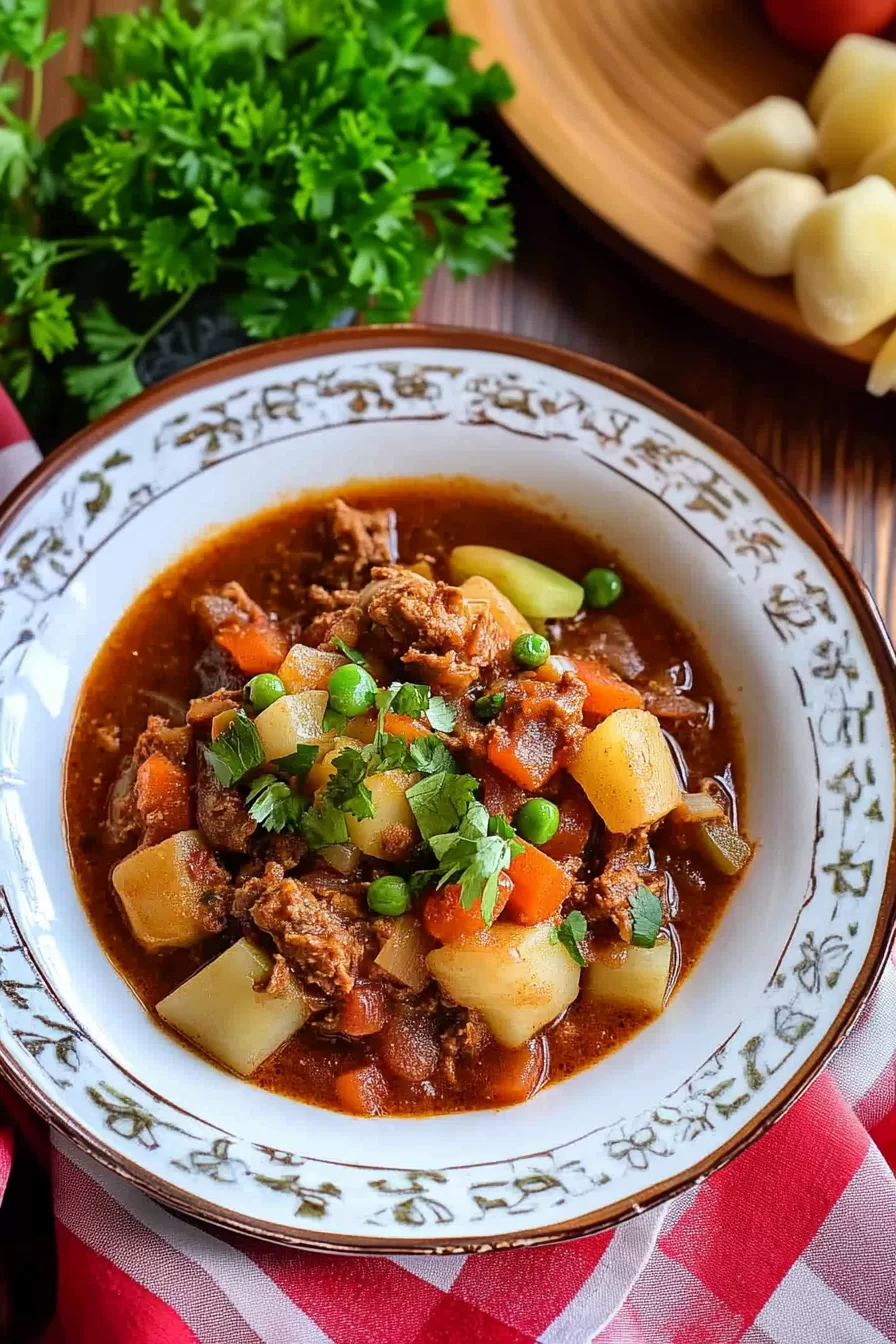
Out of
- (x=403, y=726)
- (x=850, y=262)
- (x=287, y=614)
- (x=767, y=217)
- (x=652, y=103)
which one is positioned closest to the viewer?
(x=403, y=726)

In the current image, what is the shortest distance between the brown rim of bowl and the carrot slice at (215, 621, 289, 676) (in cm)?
93

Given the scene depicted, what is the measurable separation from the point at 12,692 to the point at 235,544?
1.13 meters

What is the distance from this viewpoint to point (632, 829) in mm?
4625

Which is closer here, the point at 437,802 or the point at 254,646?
the point at 437,802

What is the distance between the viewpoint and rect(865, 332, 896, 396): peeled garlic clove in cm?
548

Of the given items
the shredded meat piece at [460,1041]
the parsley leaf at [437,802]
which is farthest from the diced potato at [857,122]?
the shredded meat piece at [460,1041]

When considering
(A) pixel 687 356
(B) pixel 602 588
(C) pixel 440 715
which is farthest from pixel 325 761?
(A) pixel 687 356

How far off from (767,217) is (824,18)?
4.80 feet

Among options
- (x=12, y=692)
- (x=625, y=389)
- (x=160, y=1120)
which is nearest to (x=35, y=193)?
(x=12, y=692)

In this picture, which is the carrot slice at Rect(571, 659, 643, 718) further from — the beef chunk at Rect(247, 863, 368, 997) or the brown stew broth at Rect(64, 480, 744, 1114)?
the beef chunk at Rect(247, 863, 368, 997)

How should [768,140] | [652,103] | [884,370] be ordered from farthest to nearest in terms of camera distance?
[652,103]
[768,140]
[884,370]

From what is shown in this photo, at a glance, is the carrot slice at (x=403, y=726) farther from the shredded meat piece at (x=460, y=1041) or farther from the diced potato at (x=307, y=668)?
the shredded meat piece at (x=460, y=1041)

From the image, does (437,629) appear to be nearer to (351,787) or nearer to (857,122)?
(351,787)

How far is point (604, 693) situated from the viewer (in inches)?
189
